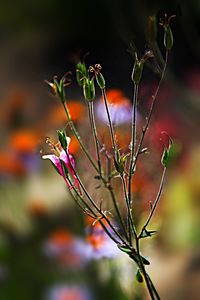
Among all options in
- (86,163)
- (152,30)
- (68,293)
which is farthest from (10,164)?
(152,30)

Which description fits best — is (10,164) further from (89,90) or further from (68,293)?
(89,90)

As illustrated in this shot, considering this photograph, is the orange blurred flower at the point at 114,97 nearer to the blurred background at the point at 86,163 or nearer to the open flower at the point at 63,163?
the blurred background at the point at 86,163

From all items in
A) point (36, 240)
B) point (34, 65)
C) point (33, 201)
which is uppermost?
point (34, 65)

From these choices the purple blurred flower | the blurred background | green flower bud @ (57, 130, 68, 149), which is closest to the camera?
green flower bud @ (57, 130, 68, 149)

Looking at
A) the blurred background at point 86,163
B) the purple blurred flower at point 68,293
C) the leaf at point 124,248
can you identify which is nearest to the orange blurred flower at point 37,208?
the blurred background at point 86,163

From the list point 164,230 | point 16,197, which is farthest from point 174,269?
point 16,197

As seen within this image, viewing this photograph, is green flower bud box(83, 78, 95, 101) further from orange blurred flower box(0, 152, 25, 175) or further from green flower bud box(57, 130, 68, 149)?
orange blurred flower box(0, 152, 25, 175)

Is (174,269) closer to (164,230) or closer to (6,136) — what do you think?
(164,230)

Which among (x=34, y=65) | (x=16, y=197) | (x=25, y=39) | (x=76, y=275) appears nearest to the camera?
(x=76, y=275)

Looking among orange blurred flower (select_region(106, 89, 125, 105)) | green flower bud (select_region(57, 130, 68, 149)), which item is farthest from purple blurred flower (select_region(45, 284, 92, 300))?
green flower bud (select_region(57, 130, 68, 149))
